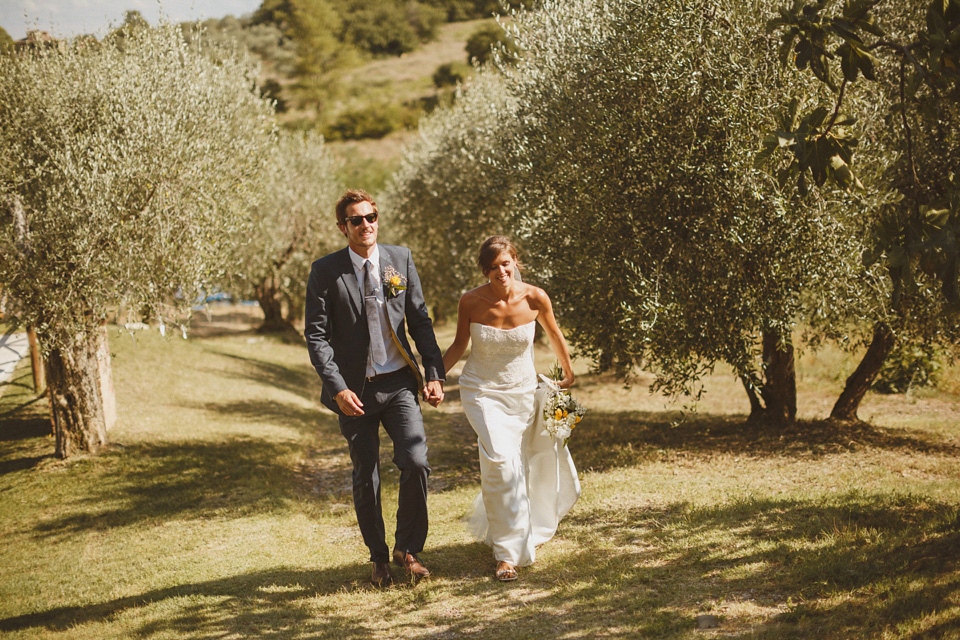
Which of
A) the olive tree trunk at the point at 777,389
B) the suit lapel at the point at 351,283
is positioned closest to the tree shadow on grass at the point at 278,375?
the olive tree trunk at the point at 777,389

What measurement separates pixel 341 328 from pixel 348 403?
0.66 metres

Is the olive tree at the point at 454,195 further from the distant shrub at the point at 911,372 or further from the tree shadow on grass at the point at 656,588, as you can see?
the tree shadow on grass at the point at 656,588

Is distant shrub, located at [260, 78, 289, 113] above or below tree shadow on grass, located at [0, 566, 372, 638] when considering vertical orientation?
above

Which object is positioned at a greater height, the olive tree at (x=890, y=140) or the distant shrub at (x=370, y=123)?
the distant shrub at (x=370, y=123)

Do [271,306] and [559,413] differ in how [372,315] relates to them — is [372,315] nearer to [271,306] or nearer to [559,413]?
[559,413]

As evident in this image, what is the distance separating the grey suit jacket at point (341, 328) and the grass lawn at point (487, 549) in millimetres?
1728

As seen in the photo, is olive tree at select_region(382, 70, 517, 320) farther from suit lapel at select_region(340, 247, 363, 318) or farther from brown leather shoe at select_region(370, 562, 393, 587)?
brown leather shoe at select_region(370, 562, 393, 587)

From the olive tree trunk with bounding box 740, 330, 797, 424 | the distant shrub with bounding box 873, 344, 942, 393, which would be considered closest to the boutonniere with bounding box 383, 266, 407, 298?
the olive tree trunk with bounding box 740, 330, 797, 424

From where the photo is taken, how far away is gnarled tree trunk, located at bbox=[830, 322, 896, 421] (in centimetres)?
1062

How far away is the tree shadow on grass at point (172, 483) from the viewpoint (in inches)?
377

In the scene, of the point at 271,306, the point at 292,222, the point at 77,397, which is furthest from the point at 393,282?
the point at 271,306

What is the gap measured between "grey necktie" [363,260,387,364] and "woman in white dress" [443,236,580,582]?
589 mm

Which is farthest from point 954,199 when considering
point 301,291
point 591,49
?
point 301,291

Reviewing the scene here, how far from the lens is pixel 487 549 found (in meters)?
6.68
